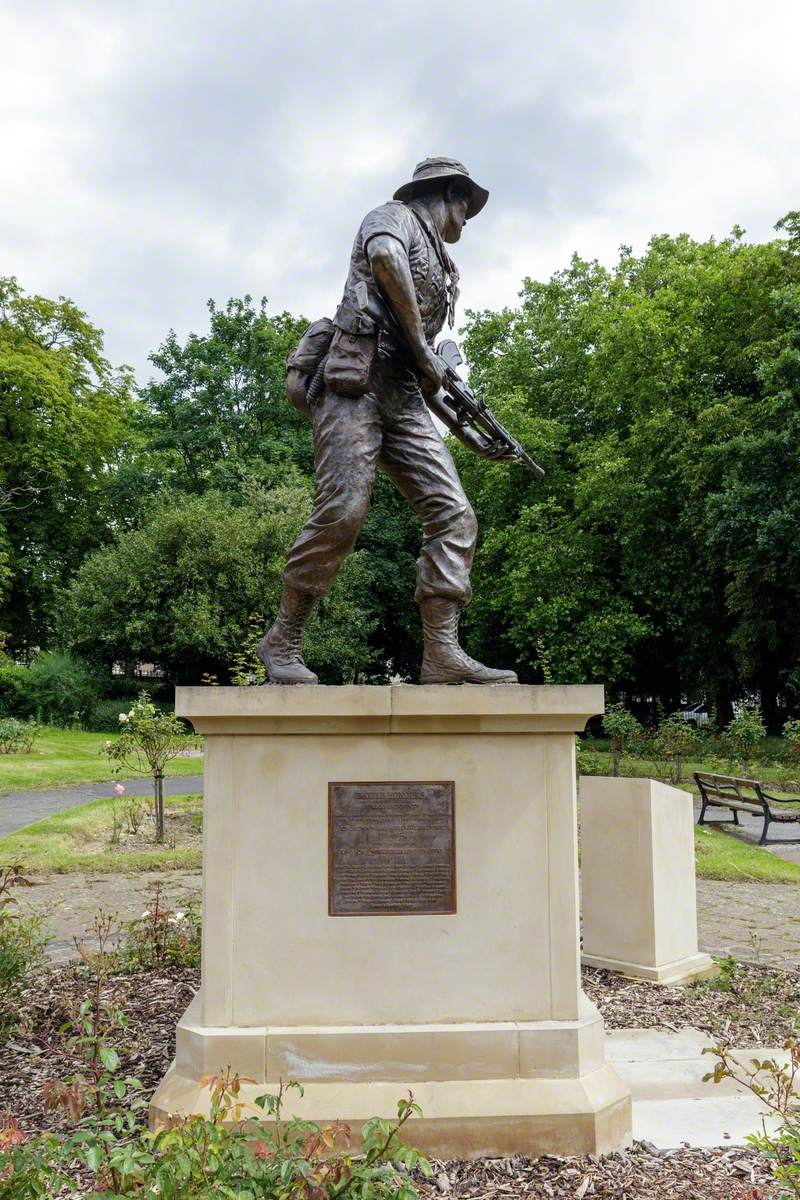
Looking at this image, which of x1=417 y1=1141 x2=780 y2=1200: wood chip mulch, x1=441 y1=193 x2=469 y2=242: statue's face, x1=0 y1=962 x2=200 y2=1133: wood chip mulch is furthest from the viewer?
x1=441 y1=193 x2=469 y2=242: statue's face

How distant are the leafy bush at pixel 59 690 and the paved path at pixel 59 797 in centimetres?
899

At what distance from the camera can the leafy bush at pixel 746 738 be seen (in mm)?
19391

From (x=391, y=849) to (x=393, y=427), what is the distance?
1.82 metres

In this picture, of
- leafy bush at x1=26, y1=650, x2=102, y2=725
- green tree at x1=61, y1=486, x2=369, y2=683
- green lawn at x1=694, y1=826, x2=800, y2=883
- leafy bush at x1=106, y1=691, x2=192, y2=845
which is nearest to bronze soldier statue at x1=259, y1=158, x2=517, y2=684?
green lawn at x1=694, y1=826, x2=800, y2=883

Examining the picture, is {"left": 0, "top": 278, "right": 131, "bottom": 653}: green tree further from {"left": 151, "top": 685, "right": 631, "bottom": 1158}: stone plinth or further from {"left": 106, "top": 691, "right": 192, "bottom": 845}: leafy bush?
{"left": 151, "top": 685, "right": 631, "bottom": 1158}: stone plinth

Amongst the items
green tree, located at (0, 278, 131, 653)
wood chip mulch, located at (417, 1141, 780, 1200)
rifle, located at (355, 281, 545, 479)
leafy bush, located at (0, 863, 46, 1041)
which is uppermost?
green tree, located at (0, 278, 131, 653)

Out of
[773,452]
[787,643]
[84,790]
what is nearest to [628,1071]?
[84,790]

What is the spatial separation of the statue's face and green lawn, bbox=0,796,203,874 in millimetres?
6463

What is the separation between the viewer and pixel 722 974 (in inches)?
230

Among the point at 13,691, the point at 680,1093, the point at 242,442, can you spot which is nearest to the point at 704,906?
the point at 680,1093

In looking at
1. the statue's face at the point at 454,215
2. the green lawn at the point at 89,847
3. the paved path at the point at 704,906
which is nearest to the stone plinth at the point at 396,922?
the statue's face at the point at 454,215

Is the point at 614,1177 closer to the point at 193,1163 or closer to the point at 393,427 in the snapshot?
the point at 193,1163

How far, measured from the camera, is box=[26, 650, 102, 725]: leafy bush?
2592cm

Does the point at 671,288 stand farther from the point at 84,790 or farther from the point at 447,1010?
the point at 447,1010
